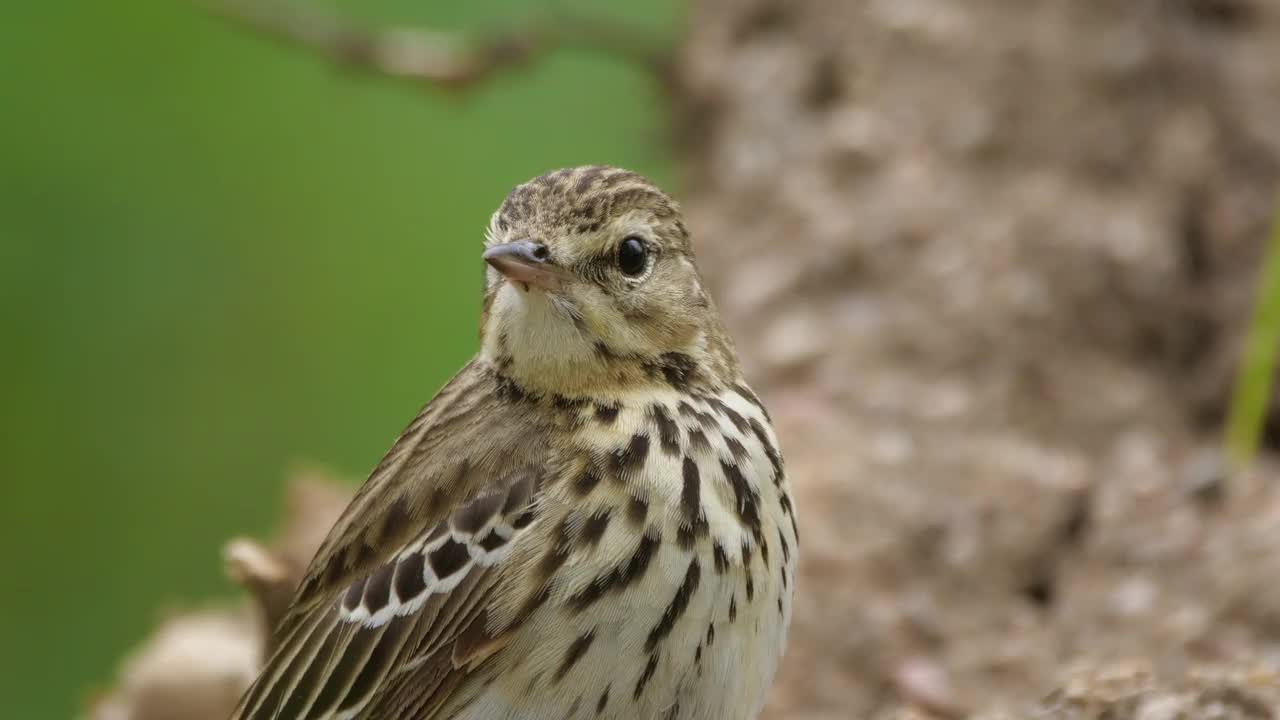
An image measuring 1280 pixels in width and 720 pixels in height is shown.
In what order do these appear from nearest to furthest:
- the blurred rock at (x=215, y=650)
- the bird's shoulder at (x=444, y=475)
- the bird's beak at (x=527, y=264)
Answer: the bird's beak at (x=527, y=264)
the bird's shoulder at (x=444, y=475)
the blurred rock at (x=215, y=650)

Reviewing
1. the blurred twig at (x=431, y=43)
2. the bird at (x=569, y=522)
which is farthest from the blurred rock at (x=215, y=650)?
the blurred twig at (x=431, y=43)

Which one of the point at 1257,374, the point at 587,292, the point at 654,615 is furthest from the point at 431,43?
the point at 654,615

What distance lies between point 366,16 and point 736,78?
235cm

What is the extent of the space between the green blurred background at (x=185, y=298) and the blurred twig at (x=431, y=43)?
0.30 metres

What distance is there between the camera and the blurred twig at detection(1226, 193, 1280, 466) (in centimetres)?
482

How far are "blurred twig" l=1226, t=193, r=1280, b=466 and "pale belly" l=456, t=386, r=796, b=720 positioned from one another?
2226 mm

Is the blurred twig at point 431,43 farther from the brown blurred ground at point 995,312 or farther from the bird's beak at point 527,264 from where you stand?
the bird's beak at point 527,264

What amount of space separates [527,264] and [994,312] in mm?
2572

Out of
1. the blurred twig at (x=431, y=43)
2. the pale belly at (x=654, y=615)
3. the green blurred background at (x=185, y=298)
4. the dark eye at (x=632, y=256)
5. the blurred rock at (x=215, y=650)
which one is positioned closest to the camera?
the pale belly at (x=654, y=615)

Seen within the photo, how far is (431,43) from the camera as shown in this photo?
6777mm

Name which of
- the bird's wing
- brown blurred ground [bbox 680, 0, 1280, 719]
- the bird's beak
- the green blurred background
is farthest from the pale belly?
the green blurred background

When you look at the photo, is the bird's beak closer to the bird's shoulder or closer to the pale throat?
the pale throat

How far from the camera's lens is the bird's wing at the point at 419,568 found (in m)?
3.21

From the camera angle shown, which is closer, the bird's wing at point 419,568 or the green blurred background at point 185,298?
the bird's wing at point 419,568
